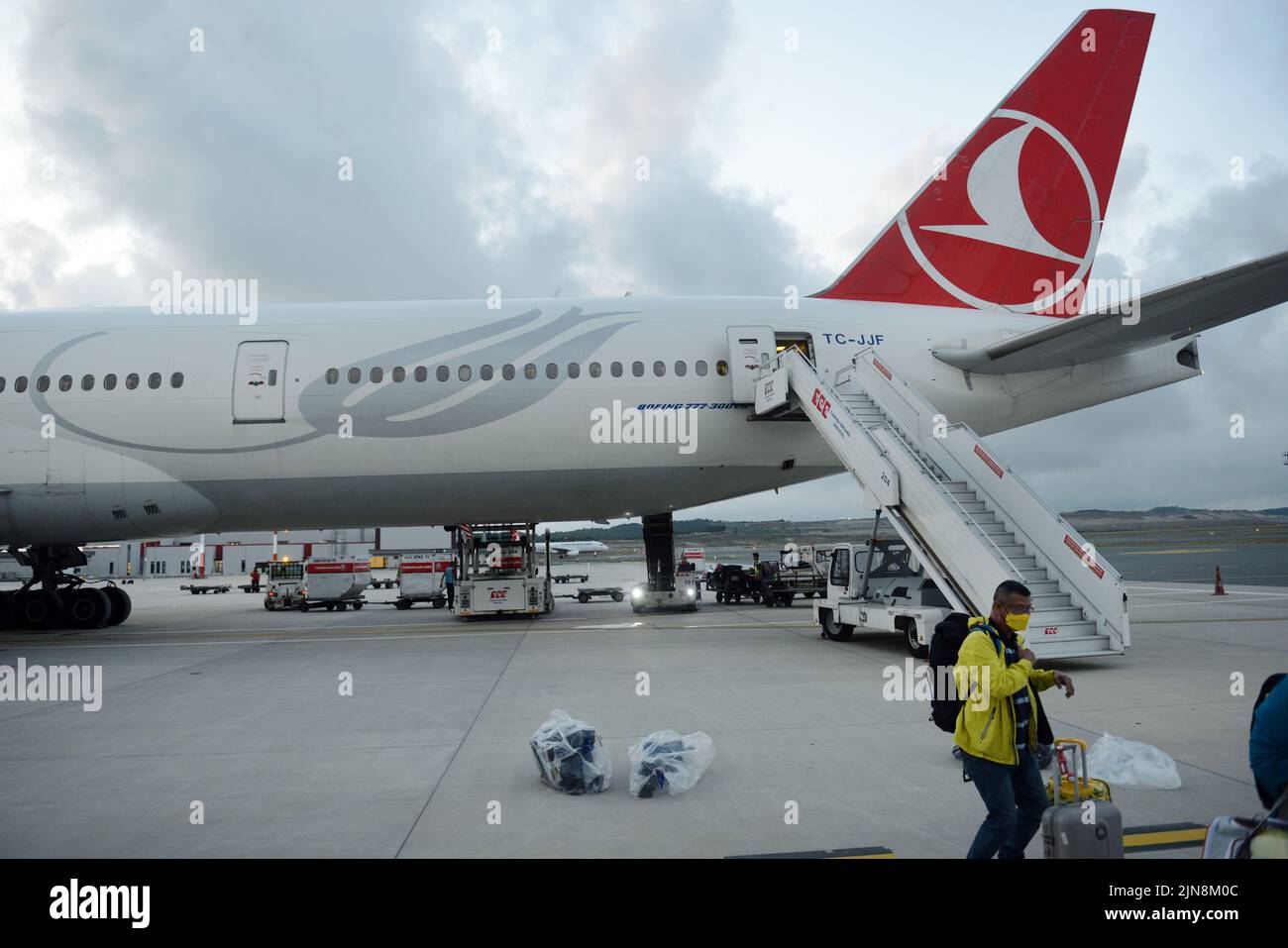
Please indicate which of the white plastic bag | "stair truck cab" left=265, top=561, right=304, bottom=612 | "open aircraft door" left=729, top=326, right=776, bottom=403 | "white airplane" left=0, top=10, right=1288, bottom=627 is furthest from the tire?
"stair truck cab" left=265, top=561, right=304, bottom=612

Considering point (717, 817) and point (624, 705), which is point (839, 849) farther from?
point (624, 705)

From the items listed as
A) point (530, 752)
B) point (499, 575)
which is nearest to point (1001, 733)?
point (530, 752)

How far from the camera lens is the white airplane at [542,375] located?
14570 millimetres

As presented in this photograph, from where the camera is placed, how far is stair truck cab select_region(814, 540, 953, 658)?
12.5m

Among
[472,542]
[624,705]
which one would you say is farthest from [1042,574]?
[472,542]

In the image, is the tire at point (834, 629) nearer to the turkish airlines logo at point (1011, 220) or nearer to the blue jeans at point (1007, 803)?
the turkish airlines logo at point (1011, 220)

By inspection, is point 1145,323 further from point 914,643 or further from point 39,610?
point 39,610

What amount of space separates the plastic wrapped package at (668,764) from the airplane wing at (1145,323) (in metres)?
9.02

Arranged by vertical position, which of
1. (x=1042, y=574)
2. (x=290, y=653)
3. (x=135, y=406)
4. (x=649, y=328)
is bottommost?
(x=290, y=653)

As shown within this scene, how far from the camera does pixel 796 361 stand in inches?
537

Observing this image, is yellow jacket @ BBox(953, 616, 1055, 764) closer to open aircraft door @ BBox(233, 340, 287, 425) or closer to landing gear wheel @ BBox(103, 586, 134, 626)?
open aircraft door @ BBox(233, 340, 287, 425)

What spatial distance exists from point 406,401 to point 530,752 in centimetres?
935

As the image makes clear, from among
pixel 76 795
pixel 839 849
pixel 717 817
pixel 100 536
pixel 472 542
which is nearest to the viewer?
pixel 839 849

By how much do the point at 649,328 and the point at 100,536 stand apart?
36.8 ft
